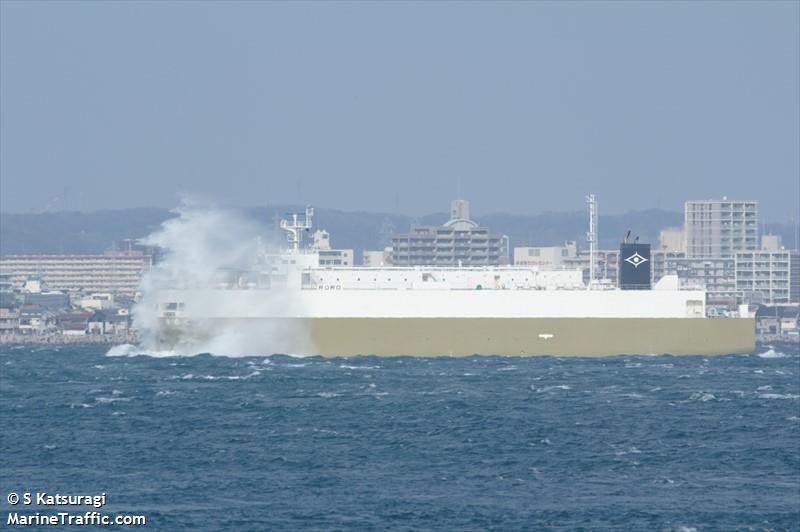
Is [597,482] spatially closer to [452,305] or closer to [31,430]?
[31,430]

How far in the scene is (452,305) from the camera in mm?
55531

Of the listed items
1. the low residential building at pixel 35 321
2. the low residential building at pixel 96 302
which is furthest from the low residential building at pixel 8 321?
the low residential building at pixel 96 302

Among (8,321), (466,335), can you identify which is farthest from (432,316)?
(8,321)

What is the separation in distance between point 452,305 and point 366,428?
899 inches

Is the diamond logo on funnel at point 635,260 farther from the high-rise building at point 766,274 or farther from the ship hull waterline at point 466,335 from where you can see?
the high-rise building at point 766,274

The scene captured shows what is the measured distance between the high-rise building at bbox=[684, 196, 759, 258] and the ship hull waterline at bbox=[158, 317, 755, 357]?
258ft

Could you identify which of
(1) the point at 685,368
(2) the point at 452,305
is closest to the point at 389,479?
(1) the point at 685,368

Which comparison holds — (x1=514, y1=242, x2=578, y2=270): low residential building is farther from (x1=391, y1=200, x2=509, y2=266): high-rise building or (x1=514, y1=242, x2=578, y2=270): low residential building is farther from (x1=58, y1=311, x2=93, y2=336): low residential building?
(x1=58, y1=311, x2=93, y2=336): low residential building

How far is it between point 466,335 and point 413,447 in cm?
2535

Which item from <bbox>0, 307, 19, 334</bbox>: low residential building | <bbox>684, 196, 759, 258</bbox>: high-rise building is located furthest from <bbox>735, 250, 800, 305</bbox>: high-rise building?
<bbox>0, 307, 19, 334</bbox>: low residential building

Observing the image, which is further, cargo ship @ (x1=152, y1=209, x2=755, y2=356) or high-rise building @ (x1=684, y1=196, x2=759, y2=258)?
high-rise building @ (x1=684, y1=196, x2=759, y2=258)

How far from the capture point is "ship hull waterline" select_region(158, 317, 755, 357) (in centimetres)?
5469

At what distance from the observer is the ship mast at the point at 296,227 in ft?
196

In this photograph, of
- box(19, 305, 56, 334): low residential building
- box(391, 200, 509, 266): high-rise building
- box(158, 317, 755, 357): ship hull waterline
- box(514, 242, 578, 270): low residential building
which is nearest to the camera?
box(158, 317, 755, 357): ship hull waterline
